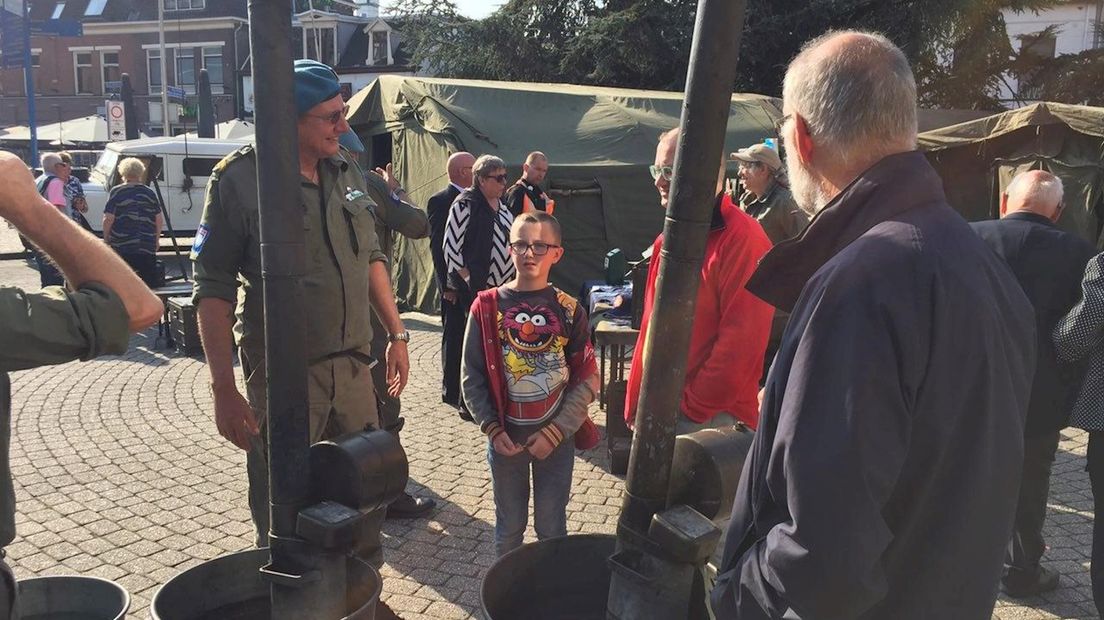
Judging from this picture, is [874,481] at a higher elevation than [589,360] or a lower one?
higher

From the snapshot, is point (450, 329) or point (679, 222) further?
point (450, 329)

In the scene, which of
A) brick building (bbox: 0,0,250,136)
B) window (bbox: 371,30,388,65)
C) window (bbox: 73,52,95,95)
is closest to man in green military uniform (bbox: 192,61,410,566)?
window (bbox: 371,30,388,65)

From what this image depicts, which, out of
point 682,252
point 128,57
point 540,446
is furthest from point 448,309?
point 128,57

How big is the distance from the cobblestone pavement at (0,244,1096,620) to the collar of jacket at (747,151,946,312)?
268cm

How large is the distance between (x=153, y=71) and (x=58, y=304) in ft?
171

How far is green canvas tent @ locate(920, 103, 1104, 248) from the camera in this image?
30.8 feet

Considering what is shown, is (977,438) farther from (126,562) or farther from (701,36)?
(126,562)

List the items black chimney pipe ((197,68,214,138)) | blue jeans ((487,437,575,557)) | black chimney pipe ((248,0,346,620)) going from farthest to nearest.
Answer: black chimney pipe ((197,68,214,138))
blue jeans ((487,437,575,557))
black chimney pipe ((248,0,346,620))

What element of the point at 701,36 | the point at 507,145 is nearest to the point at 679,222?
the point at 701,36

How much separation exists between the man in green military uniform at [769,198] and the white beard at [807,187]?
3754mm

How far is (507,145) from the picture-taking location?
10711 millimetres

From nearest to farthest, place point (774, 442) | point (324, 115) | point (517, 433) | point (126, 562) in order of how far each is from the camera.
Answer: point (774, 442), point (324, 115), point (517, 433), point (126, 562)

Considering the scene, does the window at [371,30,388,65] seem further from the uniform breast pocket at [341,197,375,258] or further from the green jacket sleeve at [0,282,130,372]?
the green jacket sleeve at [0,282,130,372]

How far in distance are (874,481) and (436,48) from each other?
20236 mm
